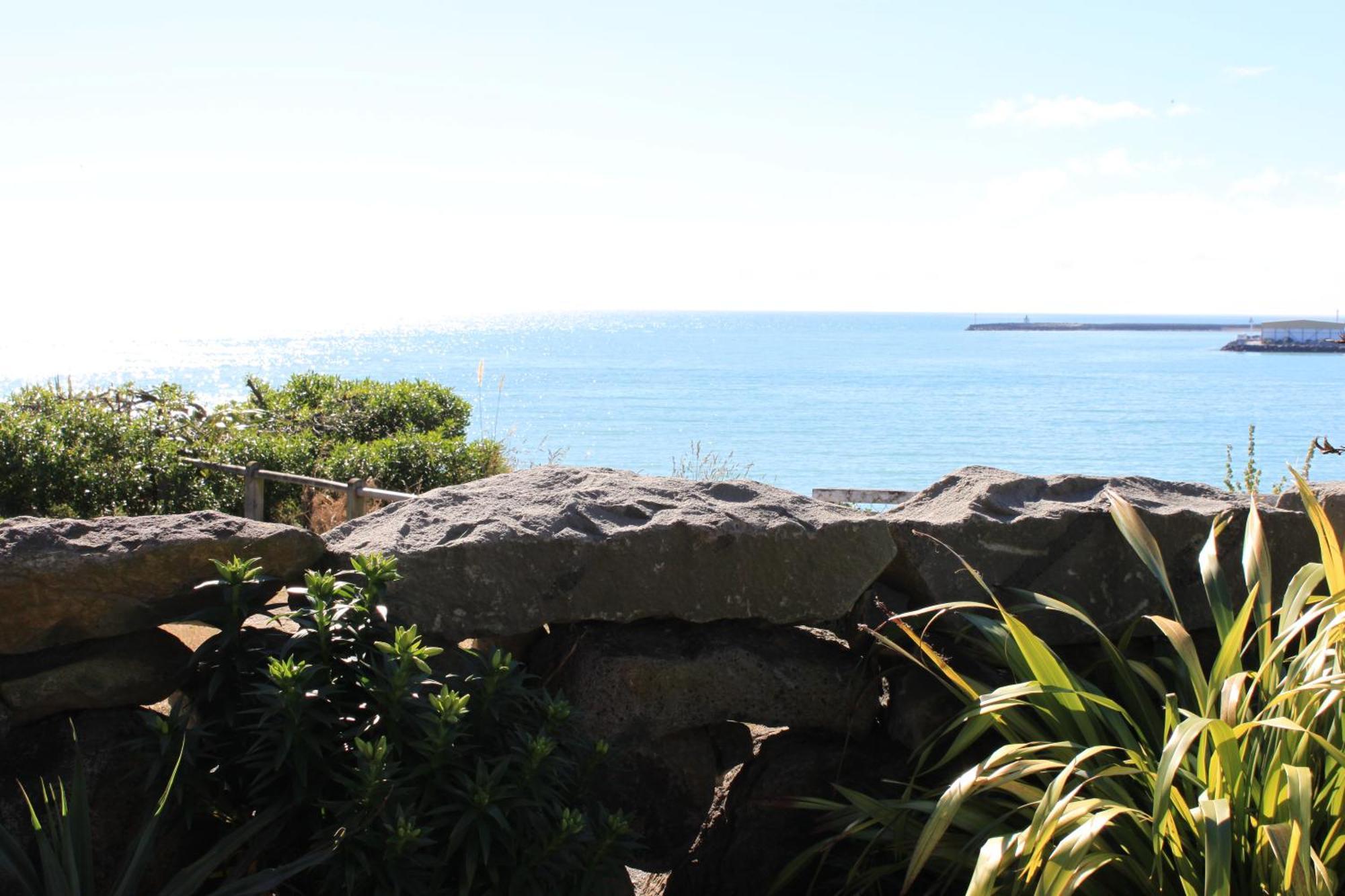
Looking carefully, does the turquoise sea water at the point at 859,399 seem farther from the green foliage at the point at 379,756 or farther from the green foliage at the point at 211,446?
the green foliage at the point at 379,756

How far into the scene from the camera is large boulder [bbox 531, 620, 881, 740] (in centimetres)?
297

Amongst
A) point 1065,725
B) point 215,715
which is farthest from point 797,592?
point 215,715

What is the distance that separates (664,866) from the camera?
10.2ft

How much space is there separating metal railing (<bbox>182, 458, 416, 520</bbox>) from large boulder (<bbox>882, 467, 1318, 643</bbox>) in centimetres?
318

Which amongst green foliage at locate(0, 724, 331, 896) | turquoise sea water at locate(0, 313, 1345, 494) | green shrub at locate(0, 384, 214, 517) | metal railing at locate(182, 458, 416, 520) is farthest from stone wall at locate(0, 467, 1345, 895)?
turquoise sea water at locate(0, 313, 1345, 494)

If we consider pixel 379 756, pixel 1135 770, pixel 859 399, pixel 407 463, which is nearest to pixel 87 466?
pixel 407 463

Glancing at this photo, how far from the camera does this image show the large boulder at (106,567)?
251cm

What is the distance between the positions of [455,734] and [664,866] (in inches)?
42.5

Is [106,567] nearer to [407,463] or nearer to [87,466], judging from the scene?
[87,466]

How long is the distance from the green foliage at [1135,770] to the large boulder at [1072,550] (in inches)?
3.4

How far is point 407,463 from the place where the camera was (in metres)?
8.87

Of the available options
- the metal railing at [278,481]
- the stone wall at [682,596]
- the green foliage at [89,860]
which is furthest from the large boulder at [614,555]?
the metal railing at [278,481]

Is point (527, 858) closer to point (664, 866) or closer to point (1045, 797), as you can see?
point (664, 866)

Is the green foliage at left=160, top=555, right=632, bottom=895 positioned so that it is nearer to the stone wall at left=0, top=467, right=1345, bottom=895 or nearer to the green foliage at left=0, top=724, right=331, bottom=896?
the green foliage at left=0, top=724, right=331, bottom=896
